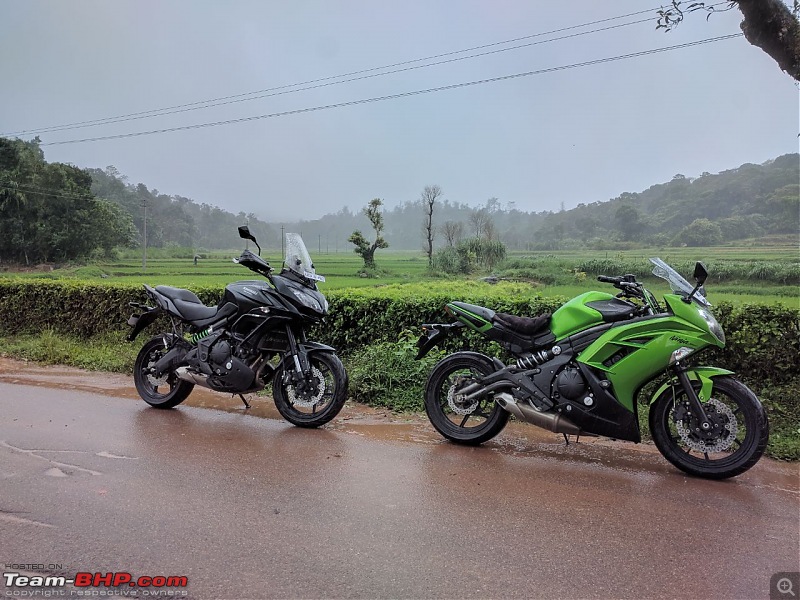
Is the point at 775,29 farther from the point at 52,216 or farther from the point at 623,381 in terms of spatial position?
the point at 52,216

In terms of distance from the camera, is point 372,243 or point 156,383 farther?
point 372,243

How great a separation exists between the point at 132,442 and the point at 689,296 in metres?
4.12

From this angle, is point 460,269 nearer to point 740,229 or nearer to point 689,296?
point 740,229

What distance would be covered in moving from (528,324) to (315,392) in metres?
1.86

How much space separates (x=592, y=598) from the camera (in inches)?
85.2

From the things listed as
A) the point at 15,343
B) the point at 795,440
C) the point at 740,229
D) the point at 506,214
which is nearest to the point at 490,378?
the point at 795,440

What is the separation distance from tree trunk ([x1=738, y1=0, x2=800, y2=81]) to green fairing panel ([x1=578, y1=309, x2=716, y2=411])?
3428 millimetres

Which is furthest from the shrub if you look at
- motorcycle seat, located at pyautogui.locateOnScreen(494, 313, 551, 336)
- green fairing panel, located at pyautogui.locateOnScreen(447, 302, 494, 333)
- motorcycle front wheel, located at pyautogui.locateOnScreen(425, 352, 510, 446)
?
motorcycle seat, located at pyautogui.locateOnScreen(494, 313, 551, 336)

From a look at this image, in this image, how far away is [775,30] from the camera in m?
5.16

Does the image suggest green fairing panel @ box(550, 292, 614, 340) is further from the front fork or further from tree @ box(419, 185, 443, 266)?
tree @ box(419, 185, 443, 266)

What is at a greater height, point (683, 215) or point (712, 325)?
point (683, 215)
